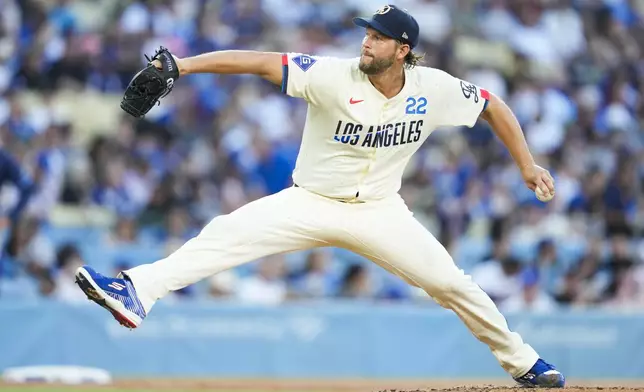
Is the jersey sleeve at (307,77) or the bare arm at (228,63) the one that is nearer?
the bare arm at (228,63)

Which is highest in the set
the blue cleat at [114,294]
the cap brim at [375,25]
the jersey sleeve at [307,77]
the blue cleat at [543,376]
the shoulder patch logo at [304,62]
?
the cap brim at [375,25]

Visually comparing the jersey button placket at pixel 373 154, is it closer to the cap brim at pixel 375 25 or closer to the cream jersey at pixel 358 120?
the cream jersey at pixel 358 120

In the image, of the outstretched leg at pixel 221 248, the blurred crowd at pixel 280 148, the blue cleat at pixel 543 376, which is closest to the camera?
the outstretched leg at pixel 221 248

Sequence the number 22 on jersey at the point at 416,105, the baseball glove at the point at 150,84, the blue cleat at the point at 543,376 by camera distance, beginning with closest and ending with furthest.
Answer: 1. the baseball glove at the point at 150,84
2. the number 22 on jersey at the point at 416,105
3. the blue cleat at the point at 543,376

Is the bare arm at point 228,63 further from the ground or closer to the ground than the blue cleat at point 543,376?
further from the ground

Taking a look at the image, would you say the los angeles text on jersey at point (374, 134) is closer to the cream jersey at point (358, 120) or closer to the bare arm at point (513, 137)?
the cream jersey at point (358, 120)

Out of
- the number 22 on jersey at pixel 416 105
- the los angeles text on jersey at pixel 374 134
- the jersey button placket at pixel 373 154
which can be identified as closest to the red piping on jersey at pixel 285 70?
the los angeles text on jersey at pixel 374 134

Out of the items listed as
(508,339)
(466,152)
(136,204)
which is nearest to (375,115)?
(508,339)

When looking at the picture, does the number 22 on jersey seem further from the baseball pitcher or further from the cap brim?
the cap brim

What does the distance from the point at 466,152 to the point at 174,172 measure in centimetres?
407

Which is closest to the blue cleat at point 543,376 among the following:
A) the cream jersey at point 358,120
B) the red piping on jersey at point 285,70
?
the cream jersey at point 358,120

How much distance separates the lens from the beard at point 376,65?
6.79 m

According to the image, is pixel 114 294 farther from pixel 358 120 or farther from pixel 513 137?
pixel 513 137

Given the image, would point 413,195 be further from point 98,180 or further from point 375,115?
point 375,115
